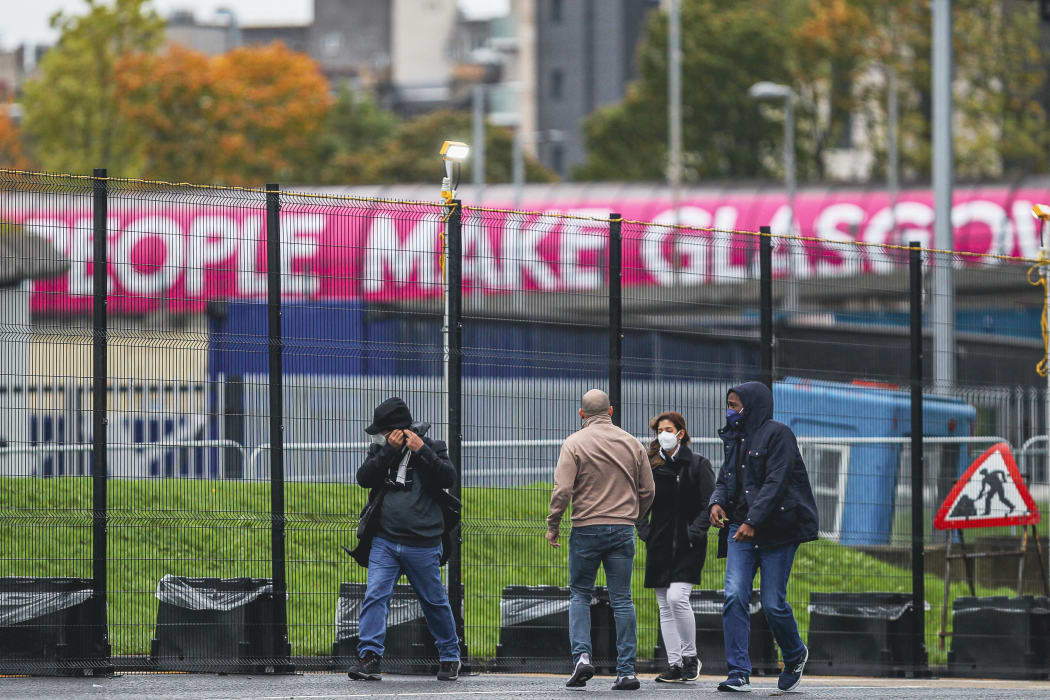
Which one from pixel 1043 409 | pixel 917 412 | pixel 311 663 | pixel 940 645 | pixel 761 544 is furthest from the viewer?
pixel 1043 409

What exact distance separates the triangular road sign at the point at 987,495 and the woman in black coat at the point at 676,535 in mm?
2631

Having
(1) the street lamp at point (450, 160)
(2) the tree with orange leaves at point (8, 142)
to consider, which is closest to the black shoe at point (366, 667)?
(1) the street lamp at point (450, 160)

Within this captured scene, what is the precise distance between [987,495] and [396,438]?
15.9 ft

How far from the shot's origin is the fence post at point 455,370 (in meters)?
10.9

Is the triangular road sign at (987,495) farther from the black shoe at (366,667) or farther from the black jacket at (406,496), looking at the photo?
the black shoe at (366,667)

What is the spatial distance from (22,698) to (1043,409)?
9.36 m

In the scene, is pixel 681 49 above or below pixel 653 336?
above

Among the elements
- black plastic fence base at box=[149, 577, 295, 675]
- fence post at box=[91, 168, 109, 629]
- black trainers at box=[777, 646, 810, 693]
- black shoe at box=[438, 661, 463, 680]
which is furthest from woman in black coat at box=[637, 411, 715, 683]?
fence post at box=[91, 168, 109, 629]

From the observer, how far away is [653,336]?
12945mm

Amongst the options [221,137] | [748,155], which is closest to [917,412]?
[748,155]

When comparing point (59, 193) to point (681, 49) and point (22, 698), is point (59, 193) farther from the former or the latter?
point (681, 49)

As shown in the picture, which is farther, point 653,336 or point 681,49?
point 681,49

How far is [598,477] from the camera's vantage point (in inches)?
401

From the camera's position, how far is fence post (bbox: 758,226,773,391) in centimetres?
1192
